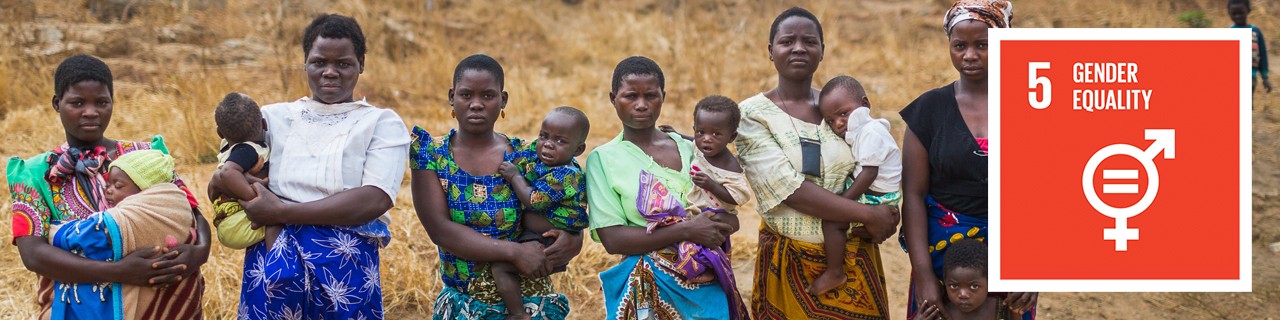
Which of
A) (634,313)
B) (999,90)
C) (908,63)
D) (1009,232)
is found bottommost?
(634,313)

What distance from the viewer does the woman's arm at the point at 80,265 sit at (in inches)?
107

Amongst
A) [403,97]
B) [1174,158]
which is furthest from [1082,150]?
[403,97]

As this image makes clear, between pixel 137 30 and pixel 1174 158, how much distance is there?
7590 millimetres

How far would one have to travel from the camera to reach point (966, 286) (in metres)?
3.05

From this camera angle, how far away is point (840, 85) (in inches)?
125

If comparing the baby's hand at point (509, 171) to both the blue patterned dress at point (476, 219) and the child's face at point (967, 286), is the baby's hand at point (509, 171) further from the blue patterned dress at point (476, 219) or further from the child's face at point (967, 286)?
the child's face at point (967, 286)

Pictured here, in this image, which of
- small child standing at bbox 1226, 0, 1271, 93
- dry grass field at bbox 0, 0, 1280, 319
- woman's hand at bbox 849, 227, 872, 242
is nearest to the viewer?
woman's hand at bbox 849, 227, 872, 242

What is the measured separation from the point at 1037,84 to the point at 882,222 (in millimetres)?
701

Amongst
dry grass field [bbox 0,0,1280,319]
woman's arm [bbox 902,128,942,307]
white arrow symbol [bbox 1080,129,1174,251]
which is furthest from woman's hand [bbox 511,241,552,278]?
dry grass field [bbox 0,0,1280,319]

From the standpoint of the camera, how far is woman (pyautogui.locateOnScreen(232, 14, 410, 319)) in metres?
2.83

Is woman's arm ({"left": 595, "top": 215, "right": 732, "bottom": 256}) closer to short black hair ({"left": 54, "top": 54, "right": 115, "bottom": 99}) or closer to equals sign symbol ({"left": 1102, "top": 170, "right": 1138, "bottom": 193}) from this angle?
equals sign symbol ({"left": 1102, "top": 170, "right": 1138, "bottom": 193})

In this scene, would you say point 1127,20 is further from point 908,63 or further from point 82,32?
point 82,32

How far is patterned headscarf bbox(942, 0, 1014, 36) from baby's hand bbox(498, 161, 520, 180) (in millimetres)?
1336

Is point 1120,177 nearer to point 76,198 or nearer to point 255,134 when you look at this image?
point 255,134
